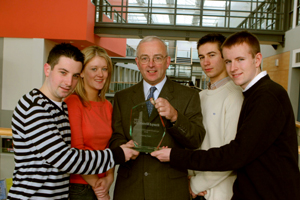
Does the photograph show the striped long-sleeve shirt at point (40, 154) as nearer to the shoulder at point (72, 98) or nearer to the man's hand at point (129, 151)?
the man's hand at point (129, 151)

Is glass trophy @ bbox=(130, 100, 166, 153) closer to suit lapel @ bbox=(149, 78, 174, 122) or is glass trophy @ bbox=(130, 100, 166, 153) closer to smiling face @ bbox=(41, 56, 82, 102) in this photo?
suit lapel @ bbox=(149, 78, 174, 122)

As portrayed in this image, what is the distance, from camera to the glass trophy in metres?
1.63

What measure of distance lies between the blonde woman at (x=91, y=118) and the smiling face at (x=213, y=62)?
81cm

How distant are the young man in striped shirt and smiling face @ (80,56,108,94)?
313 mm

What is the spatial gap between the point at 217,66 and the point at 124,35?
9047mm

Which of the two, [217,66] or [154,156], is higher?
[217,66]

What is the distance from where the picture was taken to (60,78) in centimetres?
156

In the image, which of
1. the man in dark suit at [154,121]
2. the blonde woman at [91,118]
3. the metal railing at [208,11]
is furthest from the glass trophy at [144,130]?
the metal railing at [208,11]

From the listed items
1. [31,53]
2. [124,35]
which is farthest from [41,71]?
[124,35]

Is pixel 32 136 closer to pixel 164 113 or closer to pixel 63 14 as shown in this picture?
pixel 164 113

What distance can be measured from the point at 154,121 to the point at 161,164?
343 millimetres

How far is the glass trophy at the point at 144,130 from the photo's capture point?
5.35 feet

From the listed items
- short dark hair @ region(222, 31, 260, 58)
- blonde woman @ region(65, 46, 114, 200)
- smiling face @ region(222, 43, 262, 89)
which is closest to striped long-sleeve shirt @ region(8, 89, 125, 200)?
blonde woman @ region(65, 46, 114, 200)

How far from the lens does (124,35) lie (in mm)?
10547
